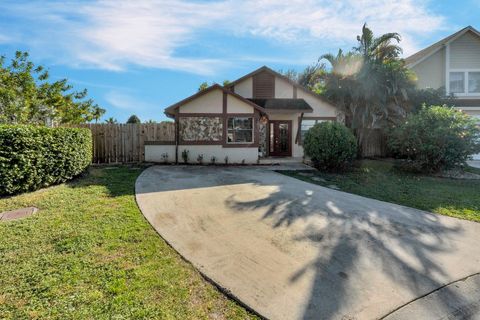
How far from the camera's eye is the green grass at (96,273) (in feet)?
8.80

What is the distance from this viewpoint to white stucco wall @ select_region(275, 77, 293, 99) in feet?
54.1

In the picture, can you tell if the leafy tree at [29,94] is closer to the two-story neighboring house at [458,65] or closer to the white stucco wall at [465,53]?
the two-story neighboring house at [458,65]

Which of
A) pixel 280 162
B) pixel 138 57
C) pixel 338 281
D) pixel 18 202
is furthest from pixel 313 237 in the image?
pixel 138 57

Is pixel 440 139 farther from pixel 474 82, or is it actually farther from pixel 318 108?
pixel 474 82

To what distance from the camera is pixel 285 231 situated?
16.0ft

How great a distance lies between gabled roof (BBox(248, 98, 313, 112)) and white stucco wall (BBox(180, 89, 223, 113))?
112 inches

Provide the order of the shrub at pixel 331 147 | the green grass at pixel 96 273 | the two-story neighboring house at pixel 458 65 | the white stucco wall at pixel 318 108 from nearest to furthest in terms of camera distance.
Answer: the green grass at pixel 96 273 → the shrub at pixel 331 147 → the white stucco wall at pixel 318 108 → the two-story neighboring house at pixel 458 65

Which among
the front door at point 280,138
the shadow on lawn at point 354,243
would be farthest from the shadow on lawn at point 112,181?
the front door at point 280,138

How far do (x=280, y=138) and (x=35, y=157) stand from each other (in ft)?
41.7

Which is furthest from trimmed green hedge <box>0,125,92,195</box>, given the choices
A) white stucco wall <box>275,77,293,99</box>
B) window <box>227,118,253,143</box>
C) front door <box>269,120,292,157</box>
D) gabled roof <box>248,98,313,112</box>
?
white stucco wall <box>275,77,293,99</box>

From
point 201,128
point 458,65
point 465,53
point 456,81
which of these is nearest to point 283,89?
point 201,128

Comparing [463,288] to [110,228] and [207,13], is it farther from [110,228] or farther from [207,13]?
[207,13]

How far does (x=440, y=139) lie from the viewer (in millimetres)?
10945

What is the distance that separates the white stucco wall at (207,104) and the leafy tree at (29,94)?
7351mm
